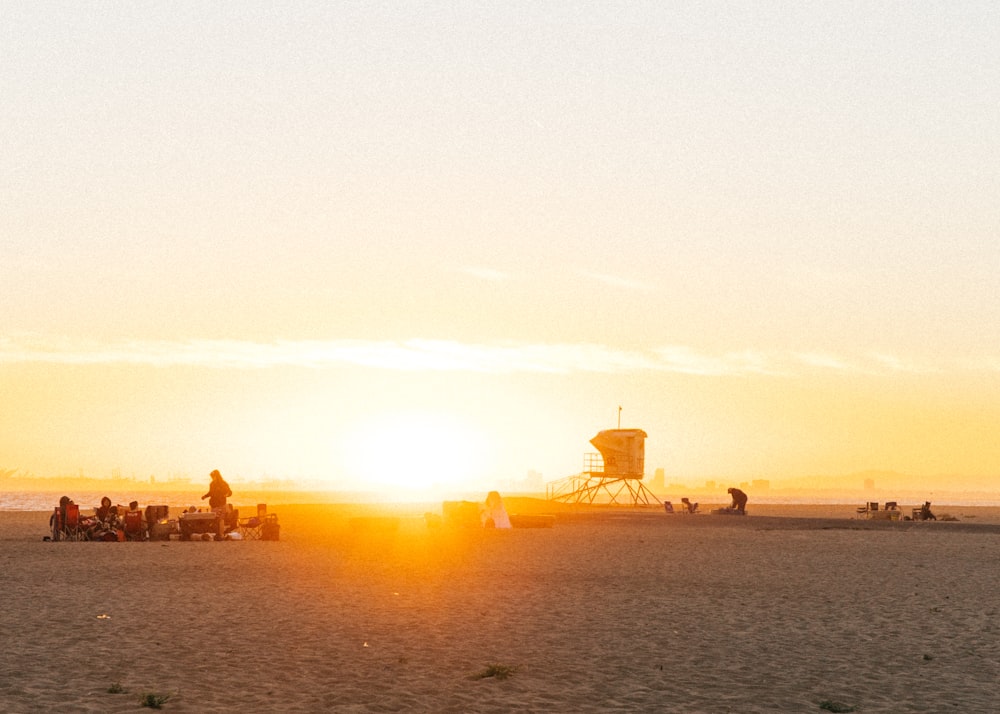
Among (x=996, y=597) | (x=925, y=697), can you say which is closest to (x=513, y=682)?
(x=925, y=697)

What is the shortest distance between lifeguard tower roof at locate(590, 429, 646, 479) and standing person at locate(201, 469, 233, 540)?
54922 millimetres

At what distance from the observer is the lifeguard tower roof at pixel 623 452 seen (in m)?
91.2

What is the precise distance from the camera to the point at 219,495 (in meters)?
41.2

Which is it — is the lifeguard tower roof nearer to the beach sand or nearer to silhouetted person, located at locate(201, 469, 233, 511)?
silhouetted person, located at locate(201, 469, 233, 511)

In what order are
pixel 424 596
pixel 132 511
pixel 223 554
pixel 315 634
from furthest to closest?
pixel 132 511 → pixel 223 554 → pixel 424 596 → pixel 315 634

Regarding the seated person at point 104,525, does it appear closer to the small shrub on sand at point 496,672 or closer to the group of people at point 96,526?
the group of people at point 96,526

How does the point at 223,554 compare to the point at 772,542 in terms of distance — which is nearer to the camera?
the point at 223,554

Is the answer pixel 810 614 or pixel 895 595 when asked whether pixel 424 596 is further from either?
pixel 895 595

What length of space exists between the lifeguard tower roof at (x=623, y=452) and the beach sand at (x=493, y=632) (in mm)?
58136

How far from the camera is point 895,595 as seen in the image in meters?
22.5

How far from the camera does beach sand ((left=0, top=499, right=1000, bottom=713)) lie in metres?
12.1

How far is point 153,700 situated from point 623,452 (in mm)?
82195

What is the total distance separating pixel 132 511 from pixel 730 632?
99.5ft

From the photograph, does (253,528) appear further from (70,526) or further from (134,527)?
(70,526)
